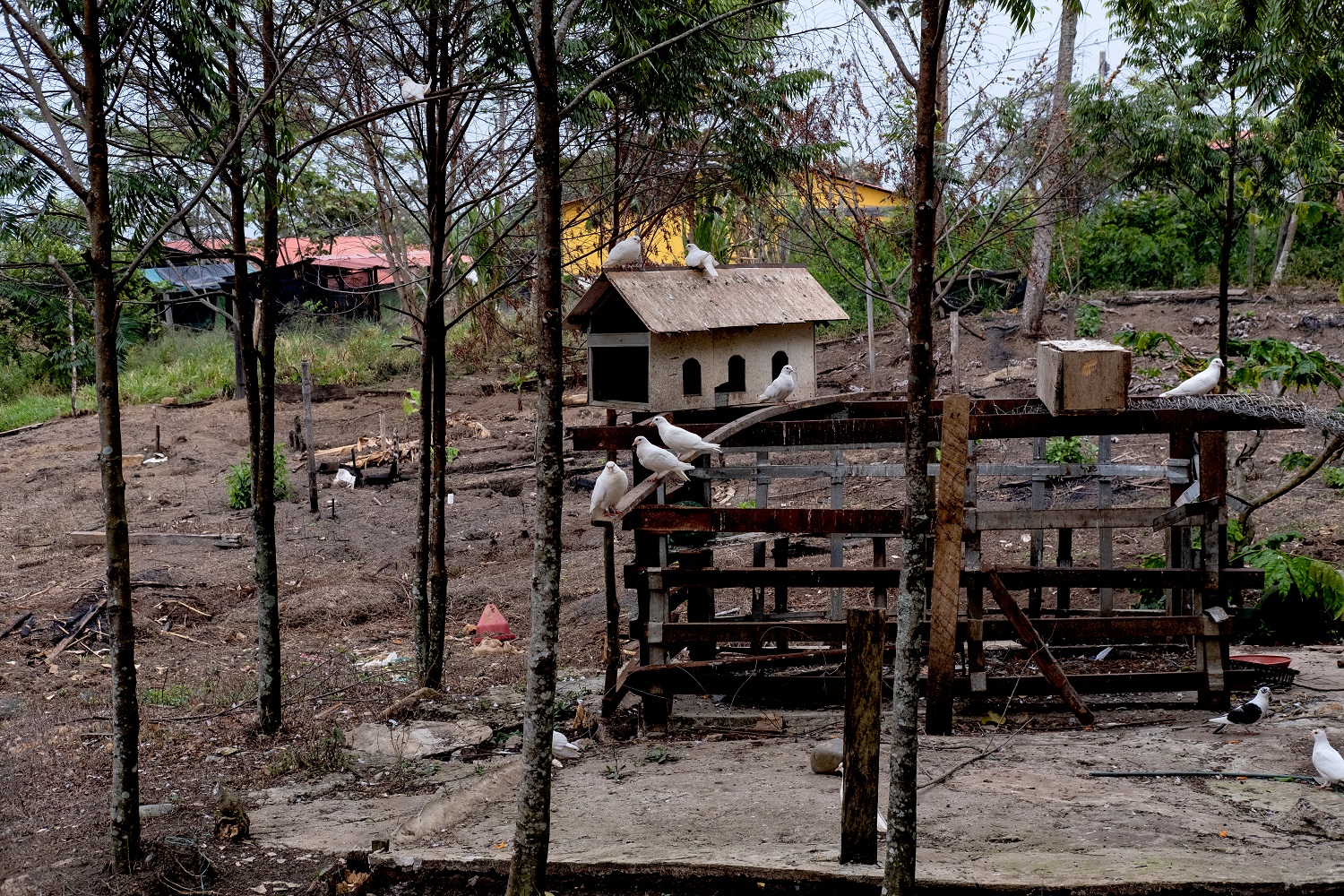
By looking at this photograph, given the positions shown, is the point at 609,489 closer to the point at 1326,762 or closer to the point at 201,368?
the point at 1326,762

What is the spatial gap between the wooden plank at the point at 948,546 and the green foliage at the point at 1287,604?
4401 millimetres

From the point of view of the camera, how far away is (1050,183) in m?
16.1

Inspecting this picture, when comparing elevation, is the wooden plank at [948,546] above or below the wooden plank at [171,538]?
above

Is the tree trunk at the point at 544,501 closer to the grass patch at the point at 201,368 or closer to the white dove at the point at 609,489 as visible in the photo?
the white dove at the point at 609,489

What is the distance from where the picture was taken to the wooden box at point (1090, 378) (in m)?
7.03

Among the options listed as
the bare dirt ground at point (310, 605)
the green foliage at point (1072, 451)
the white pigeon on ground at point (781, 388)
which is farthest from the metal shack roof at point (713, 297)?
the green foliage at point (1072, 451)

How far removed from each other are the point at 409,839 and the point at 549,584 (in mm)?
2437

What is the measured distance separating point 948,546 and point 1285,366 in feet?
15.2

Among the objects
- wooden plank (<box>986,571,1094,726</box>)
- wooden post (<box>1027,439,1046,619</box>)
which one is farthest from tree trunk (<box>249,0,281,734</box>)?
wooden post (<box>1027,439,1046,619</box>)

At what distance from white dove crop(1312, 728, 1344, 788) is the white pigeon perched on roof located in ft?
3.55

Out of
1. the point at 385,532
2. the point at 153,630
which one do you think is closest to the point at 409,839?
the point at 153,630

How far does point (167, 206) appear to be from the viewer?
6824mm

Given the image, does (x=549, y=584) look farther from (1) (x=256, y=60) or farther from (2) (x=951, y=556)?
(1) (x=256, y=60)

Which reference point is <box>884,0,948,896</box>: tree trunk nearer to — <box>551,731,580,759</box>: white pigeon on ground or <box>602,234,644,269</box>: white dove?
<box>551,731,580,759</box>: white pigeon on ground
